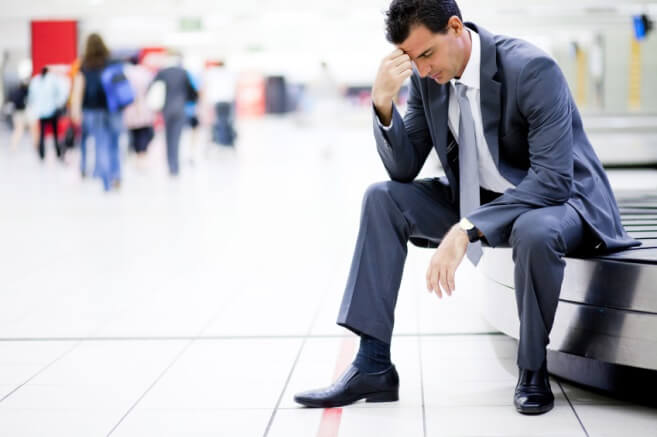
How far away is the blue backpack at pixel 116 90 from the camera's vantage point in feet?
31.8

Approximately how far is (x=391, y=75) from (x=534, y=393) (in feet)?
3.80

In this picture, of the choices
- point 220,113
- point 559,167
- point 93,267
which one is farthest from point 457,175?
point 220,113

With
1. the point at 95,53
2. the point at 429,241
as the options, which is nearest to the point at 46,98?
the point at 95,53

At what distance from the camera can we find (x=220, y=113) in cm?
1611

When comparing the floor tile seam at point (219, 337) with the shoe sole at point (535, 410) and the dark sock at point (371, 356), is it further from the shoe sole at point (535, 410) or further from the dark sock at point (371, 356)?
the shoe sole at point (535, 410)

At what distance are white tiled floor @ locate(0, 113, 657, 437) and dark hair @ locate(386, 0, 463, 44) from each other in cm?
129

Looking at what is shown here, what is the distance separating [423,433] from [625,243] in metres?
1.01

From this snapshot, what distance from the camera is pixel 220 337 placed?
12.2ft

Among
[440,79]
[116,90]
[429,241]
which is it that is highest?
[440,79]

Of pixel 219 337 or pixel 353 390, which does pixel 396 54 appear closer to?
pixel 353 390

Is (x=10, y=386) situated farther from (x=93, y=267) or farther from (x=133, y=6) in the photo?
(x=133, y=6)

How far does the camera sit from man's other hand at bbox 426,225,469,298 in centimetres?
248

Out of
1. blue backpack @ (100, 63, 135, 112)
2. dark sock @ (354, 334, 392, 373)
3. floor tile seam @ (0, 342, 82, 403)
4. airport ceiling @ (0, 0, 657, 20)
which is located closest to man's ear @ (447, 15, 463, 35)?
dark sock @ (354, 334, 392, 373)

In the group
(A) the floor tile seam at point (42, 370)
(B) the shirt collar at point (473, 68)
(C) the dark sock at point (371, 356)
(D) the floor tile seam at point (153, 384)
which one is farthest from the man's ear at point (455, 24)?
(A) the floor tile seam at point (42, 370)
